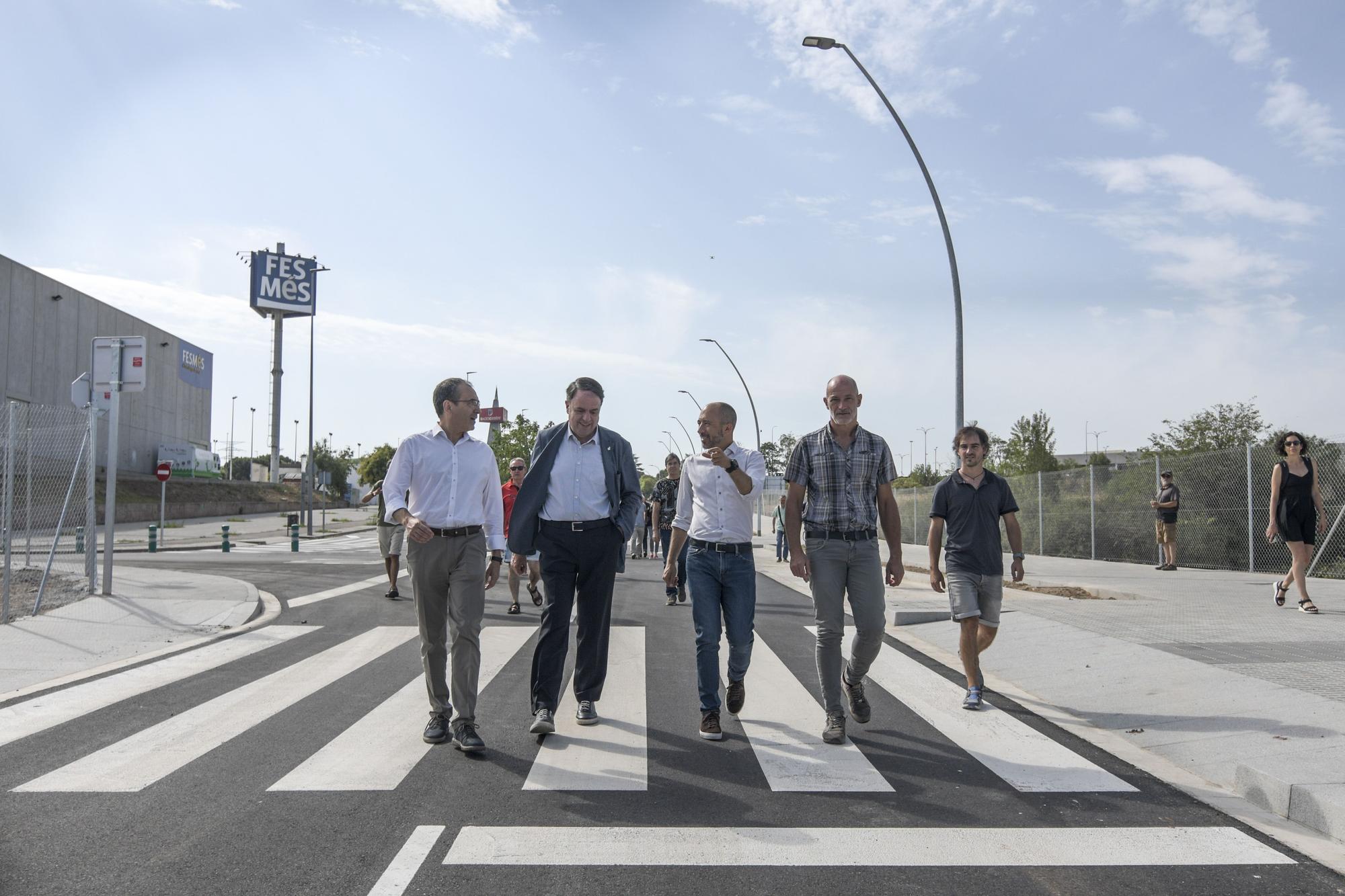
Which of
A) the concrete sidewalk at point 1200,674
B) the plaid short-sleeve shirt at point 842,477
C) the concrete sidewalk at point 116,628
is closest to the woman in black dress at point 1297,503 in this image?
the concrete sidewalk at point 1200,674

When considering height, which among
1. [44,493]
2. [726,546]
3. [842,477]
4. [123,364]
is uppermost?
[123,364]

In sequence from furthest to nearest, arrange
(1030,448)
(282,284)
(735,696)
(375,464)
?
(375,464), (282,284), (1030,448), (735,696)

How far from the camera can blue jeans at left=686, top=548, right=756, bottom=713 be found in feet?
17.9

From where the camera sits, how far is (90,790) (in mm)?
4270

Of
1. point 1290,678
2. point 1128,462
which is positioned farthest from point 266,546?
point 1290,678

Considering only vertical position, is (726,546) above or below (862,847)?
above

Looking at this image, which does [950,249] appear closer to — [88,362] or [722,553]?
[722,553]

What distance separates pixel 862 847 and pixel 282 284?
7849 cm

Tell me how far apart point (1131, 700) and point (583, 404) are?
3882 mm

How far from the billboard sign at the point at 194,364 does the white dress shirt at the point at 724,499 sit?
235ft

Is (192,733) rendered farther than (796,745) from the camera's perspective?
Yes

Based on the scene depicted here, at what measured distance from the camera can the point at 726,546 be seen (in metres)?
5.57

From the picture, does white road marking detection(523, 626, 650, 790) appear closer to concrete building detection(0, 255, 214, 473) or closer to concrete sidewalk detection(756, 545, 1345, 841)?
concrete sidewalk detection(756, 545, 1345, 841)

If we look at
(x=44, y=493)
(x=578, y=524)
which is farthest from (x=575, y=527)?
(x=44, y=493)
